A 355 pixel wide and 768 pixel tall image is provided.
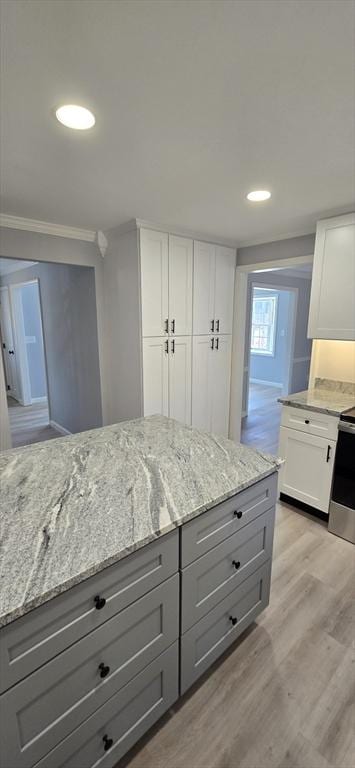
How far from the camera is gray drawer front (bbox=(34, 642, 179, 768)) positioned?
0.96 m

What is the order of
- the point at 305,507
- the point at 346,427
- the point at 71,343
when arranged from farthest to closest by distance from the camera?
the point at 71,343 → the point at 305,507 → the point at 346,427

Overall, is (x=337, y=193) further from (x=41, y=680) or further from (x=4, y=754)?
(x=4, y=754)

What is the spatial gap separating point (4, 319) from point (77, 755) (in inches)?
249

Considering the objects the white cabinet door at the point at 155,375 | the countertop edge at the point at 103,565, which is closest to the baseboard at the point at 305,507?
the white cabinet door at the point at 155,375

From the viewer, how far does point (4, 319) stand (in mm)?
6125

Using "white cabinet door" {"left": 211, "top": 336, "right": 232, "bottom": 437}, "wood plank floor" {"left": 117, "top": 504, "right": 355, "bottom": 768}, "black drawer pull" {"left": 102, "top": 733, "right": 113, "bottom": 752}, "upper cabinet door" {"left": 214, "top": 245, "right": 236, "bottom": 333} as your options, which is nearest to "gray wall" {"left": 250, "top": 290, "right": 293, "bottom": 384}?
"white cabinet door" {"left": 211, "top": 336, "right": 232, "bottom": 437}

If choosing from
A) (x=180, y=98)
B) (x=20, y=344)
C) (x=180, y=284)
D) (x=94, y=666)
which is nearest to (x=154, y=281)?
(x=180, y=284)

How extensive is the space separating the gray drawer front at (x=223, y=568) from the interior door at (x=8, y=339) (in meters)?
5.59

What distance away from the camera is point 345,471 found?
92.7 inches

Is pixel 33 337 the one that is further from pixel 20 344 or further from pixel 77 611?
pixel 77 611

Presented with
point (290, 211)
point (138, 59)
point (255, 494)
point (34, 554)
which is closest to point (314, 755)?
point (255, 494)

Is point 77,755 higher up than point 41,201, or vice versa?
point 41,201

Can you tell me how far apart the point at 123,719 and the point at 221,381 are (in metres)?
3.04

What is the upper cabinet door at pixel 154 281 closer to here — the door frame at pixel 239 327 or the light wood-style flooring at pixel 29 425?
the door frame at pixel 239 327
